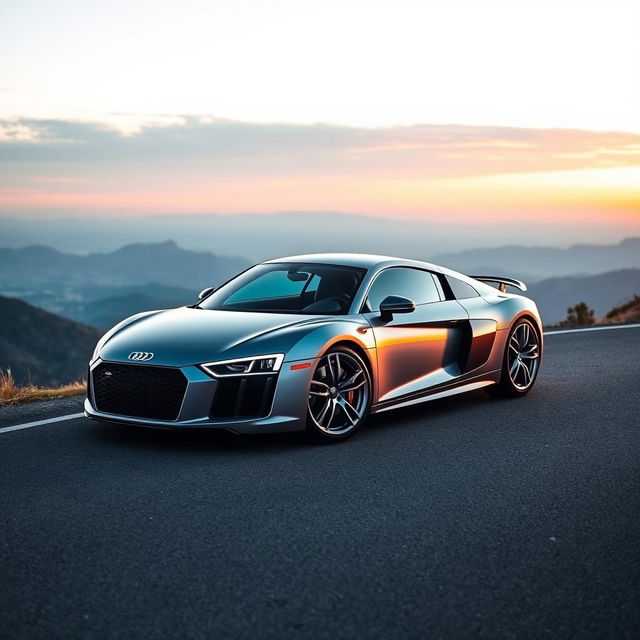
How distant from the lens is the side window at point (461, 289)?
8984mm

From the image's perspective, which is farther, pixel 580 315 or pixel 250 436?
pixel 580 315

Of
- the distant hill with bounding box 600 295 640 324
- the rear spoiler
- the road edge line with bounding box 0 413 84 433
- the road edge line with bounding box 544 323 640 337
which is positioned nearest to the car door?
the rear spoiler

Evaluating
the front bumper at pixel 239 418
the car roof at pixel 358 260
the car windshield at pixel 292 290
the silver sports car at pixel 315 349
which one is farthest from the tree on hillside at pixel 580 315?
the front bumper at pixel 239 418

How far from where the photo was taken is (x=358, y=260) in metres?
8.52

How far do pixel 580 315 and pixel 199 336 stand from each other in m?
19.6

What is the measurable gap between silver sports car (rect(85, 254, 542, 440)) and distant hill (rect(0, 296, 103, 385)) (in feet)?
381

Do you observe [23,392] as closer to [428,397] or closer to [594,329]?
[428,397]

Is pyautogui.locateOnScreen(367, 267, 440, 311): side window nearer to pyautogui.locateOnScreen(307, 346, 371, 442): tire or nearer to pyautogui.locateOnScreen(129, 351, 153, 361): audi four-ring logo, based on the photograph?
pyautogui.locateOnScreen(307, 346, 371, 442): tire

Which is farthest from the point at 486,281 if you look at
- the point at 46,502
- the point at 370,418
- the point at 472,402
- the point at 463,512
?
the point at 46,502

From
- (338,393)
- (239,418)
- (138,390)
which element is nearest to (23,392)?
(138,390)

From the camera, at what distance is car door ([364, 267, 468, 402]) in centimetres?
785

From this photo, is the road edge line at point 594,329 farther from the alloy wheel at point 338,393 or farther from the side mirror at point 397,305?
the alloy wheel at point 338,393

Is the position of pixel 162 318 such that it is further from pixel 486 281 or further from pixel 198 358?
pixel 486 281

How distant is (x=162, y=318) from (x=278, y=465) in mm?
1899
